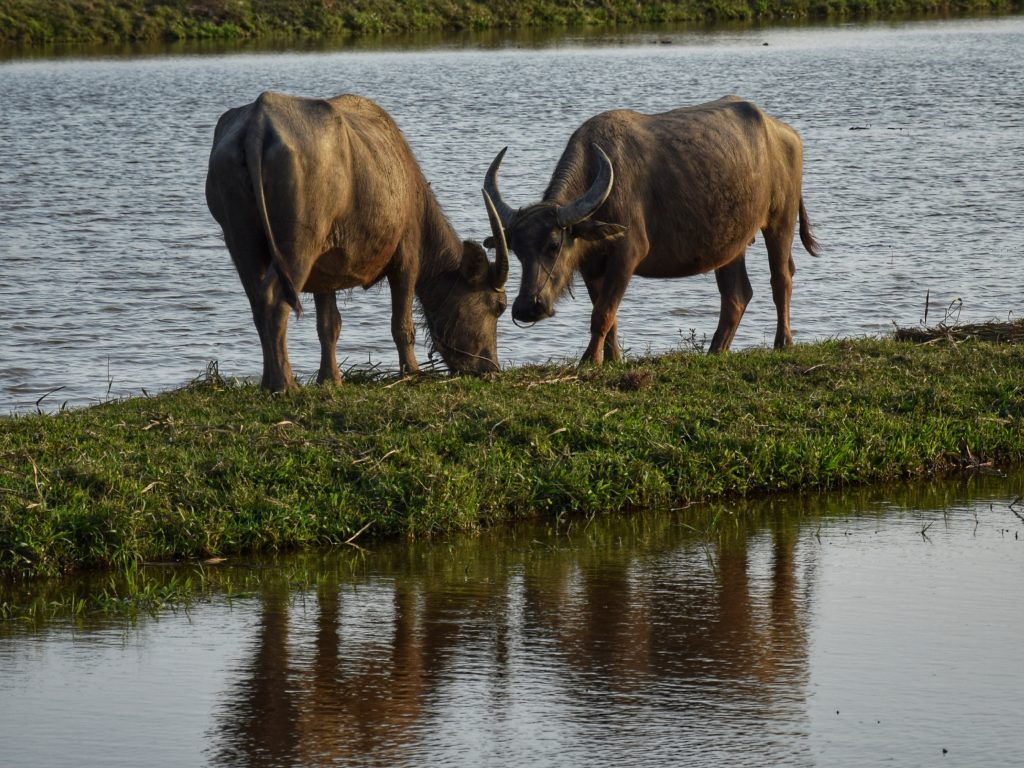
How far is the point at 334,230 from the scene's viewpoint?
28.5ft

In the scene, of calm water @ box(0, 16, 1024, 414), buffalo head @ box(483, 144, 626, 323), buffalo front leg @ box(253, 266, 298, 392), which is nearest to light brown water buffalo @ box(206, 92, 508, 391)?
buffalo front leg @ box(253, 266, 298, 392)

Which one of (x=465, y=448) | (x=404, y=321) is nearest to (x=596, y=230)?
(x=404, y=321)

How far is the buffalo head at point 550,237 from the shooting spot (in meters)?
9.40

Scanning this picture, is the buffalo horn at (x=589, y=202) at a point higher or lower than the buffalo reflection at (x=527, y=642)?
higher

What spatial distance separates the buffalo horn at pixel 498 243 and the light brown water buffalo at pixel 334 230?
16 millimetres

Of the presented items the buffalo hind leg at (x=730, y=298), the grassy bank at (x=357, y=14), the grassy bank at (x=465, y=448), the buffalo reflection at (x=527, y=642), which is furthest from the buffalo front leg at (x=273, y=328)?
the grassy bank at (x=357, y=14)

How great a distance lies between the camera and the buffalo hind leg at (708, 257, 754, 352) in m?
10.7

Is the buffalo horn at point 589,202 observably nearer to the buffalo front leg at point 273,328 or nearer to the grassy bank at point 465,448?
the grassy bank at point 465,448

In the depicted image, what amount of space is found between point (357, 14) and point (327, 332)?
1571 inches

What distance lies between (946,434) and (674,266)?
2724mm

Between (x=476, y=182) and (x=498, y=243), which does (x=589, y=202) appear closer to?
(x=498, y=243)

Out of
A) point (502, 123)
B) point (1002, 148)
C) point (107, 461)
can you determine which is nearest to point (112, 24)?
point (502, 123)

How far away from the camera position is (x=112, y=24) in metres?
43.2

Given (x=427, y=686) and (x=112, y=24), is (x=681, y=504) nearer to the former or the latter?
(x=427, y=686)
